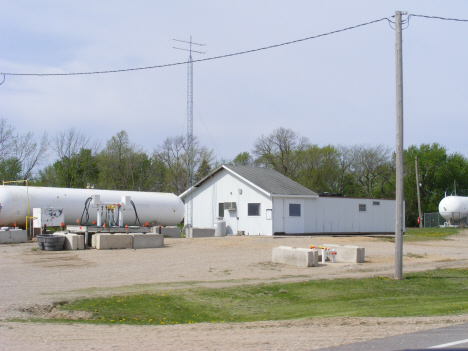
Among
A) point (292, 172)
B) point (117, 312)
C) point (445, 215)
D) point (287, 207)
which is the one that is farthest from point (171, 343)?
point (292, 172)

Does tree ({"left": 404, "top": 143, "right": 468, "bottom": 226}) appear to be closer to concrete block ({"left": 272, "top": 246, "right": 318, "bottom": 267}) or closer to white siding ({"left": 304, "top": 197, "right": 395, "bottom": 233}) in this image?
white siding ({"left": 304, "top": 197, "right": 395, "bottom": 233})

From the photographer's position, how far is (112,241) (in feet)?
80.0

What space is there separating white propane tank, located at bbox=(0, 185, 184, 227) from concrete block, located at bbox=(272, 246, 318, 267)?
14808 mm

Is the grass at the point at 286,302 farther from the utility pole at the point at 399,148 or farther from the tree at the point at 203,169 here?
the tree at the point at 203,169

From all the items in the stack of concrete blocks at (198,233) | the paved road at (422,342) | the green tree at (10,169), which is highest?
the green tree at (10,169)

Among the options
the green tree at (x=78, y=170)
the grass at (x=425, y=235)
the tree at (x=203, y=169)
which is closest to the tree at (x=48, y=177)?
the green tree at (x=78, y=170)

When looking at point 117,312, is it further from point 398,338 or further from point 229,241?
point 229,241

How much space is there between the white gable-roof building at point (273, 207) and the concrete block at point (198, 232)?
1442 mm

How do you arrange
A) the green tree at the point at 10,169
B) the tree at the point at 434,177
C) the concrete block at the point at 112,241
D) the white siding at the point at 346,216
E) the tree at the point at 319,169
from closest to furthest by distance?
the concrete block at the point at 112,241 < the white siding at the point at 346,216 < the green tree at the point at 10,169 < the tree at the point at 319,169 < the tree at the point at 434,177

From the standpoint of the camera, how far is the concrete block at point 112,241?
24.1 metres

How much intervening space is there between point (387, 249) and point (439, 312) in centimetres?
1524

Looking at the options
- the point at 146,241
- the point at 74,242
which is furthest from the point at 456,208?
the point at 74,242

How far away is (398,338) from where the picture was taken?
Answer: 25.7 feet

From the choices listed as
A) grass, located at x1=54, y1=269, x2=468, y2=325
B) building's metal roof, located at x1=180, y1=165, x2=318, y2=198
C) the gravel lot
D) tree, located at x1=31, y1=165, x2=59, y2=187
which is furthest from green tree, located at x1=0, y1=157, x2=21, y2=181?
grass, located at x1=54, y1=269, x2=468, y2=325
